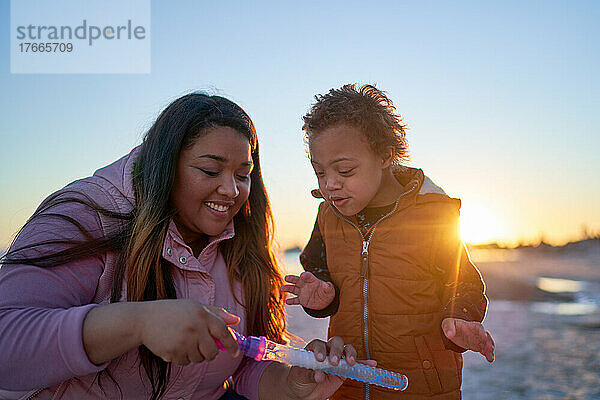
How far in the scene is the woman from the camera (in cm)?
168

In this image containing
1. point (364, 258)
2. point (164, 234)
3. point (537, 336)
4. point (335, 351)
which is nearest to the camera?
point (335, 351)

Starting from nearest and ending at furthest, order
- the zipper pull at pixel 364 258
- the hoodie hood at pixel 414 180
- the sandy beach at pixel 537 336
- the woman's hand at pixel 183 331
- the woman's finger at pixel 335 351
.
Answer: the woman's hand at pixel 183 331 → the woman's finger at pixel 335 351 → the zipper pull at pixel 364 258 → the hoodie hood at pixel 414 180 → the sandy beach at pixel 537 336

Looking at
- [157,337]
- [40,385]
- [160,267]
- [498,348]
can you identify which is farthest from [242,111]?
[498,348]

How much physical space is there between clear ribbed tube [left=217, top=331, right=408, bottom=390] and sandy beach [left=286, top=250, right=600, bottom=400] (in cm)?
216

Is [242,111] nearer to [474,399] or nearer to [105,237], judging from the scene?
[105,237]

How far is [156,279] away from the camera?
2154 mm

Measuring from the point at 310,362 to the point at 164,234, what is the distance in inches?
33.4

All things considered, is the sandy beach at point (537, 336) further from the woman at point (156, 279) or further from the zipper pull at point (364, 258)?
the woman at point (156, 279)

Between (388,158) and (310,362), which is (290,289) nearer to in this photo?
(310,362)

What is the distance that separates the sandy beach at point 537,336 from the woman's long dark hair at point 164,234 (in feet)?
7.98

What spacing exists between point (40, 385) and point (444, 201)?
2.04 m

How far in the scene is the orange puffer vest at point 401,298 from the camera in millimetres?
2498

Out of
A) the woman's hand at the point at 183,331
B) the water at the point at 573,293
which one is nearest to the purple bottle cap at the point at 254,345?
the woman's hand at the point at 183,331

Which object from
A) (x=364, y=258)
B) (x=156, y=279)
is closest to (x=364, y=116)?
(x=364, y=258)
